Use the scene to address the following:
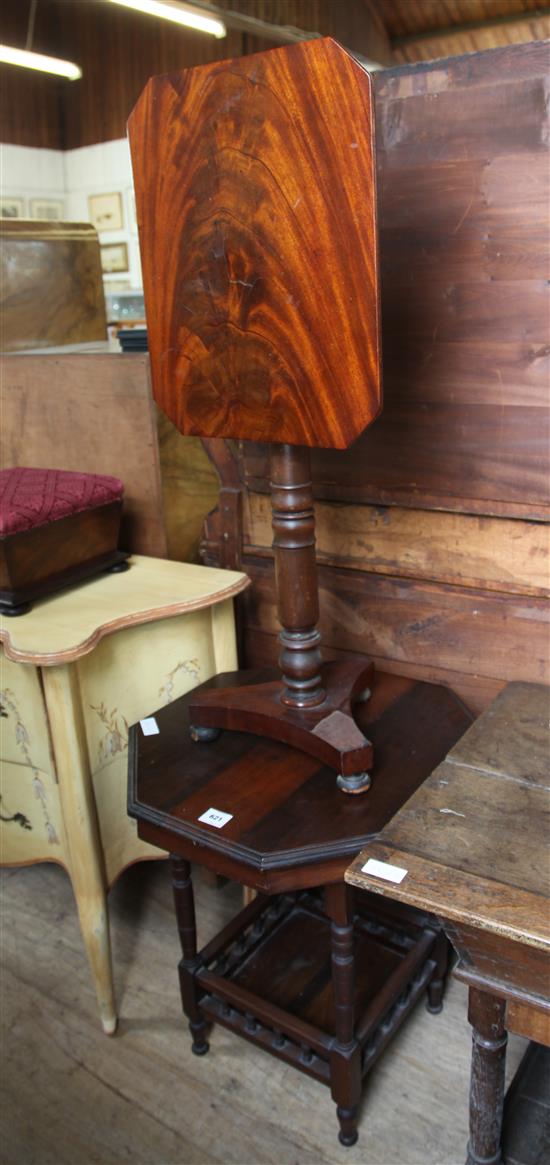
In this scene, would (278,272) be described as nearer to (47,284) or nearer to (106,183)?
(47,284)

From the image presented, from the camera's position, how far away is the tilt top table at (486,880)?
95cm

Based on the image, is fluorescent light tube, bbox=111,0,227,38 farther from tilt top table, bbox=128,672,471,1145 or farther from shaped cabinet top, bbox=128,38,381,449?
tilt top table, bbox=128,672,471,1145

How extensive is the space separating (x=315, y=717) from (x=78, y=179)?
26.7ft

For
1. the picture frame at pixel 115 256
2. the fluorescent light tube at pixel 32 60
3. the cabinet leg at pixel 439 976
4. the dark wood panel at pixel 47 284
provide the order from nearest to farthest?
the cabinet leg at pixel 439 976
the dark wood panel at pixel 47 284
the fluorescent light tube at pixel 32 60
the picture frame at pixel 115 256

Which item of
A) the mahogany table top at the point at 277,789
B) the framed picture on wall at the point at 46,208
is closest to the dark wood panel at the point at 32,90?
the framed picture on wall at the point at 46,208

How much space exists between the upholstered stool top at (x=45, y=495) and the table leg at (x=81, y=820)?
286 millimetres

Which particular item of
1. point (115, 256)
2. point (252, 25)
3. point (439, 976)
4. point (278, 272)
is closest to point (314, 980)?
point (439, 976)

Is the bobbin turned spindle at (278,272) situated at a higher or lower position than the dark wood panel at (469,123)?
lower

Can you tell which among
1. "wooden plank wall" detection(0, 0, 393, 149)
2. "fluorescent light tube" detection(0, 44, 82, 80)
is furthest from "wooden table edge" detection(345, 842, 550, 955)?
"wooden plank wall" detection(0, 0, 393, 149)

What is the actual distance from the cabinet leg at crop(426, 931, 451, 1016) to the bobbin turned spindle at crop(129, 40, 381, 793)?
59cm

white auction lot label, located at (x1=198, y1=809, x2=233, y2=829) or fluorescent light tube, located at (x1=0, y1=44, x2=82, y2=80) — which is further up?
fluorescent light tube, located at (x1=0, y1=44, x2=82, y2=80)

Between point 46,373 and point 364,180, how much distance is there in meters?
1.14

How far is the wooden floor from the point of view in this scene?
57.2 inches

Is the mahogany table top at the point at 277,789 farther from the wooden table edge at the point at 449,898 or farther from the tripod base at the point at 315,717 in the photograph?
the wooden table edge at the point at 449,898
